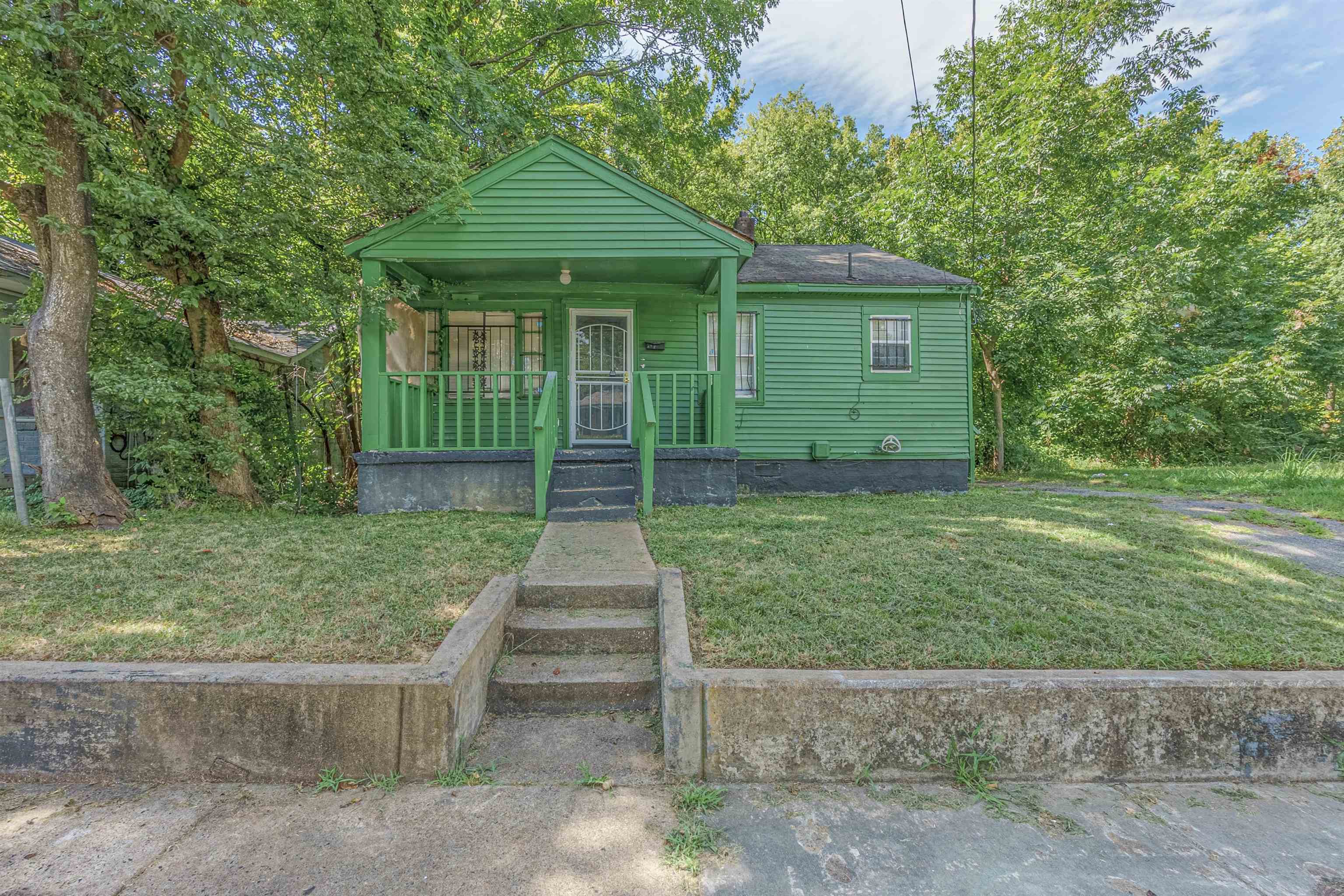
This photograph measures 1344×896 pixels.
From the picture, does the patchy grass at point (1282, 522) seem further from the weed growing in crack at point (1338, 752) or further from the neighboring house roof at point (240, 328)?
the neighboring house roof at point (240, 328)

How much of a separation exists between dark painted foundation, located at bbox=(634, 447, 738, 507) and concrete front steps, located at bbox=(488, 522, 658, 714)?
8.70ft

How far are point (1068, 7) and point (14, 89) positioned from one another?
63.8ft

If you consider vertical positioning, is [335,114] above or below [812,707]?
above

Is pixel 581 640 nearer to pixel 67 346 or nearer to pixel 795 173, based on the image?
pixel 67 346

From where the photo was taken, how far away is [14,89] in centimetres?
452

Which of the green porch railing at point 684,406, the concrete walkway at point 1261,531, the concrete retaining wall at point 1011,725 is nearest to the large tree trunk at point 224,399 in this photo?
the green porch railing at point 684,406

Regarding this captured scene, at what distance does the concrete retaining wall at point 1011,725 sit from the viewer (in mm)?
2213

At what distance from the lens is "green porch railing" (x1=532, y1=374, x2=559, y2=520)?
5.96 m

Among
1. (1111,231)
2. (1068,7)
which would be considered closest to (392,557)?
(1111,231)

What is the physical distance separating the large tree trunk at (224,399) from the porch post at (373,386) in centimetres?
131

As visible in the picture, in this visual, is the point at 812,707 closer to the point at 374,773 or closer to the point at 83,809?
the point at 374,773

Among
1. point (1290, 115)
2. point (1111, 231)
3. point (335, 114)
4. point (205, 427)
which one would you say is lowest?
point (205, 427)

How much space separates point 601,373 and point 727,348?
97.2 inches

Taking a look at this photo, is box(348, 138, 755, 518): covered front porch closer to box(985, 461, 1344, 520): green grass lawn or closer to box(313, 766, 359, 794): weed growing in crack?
box(313, 766, 359, 794): weed growing in crack
